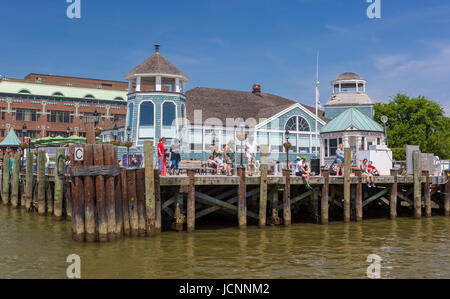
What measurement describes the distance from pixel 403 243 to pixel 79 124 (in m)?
60.6

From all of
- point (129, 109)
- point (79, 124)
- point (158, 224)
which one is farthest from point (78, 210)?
point (79, 124)

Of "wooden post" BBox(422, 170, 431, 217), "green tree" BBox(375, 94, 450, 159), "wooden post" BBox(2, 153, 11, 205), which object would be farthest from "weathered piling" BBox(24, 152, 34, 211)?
"green tree" BBox(375, 94, 450, 159)

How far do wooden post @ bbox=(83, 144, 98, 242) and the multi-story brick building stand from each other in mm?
51096

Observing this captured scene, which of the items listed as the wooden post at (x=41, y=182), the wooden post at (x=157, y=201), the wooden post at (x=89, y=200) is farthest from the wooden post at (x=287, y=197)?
the wooden post at (x=41, y=182)

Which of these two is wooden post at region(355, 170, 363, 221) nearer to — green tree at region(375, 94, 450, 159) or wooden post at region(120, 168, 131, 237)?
wooden post at region(120, 168, 131, 237)

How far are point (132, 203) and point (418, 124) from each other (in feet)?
148

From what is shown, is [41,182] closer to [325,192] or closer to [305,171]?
[305,171]

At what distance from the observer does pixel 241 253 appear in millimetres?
13633

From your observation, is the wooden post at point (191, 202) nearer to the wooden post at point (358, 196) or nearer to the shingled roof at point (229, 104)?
the wooden post at point (358, 196)

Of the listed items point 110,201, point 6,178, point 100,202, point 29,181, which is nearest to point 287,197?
point 110,201

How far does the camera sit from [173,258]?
12.8 meters

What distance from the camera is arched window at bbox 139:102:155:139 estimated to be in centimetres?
2981
